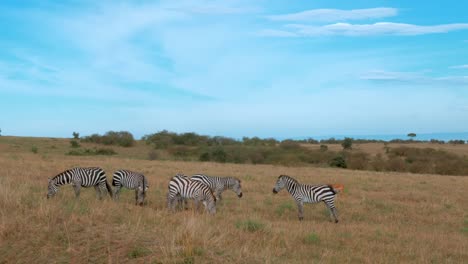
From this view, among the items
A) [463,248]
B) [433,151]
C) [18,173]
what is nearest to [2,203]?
[463,248]

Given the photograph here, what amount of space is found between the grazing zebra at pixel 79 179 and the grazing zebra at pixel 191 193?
2733 millimetres

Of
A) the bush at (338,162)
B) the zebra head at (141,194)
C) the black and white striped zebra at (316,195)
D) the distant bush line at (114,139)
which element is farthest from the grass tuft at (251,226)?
the distant bush line at (114,139)

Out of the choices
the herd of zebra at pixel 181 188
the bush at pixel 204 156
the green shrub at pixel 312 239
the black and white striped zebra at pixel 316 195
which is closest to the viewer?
the green shrub at pixel 312 239

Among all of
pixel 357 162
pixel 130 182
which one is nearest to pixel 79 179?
pixel 130 182

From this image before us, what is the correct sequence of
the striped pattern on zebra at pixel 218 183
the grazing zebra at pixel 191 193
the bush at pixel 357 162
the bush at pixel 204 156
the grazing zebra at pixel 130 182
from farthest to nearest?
the bush at pixel 204 156, the bush at pixel 357 162, the striped pattern on zebra at pixel 218 183, the grazing zebra at pixel 130 182, the grazing zebra at pixel 191 193

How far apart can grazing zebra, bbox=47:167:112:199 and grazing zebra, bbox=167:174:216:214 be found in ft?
8.97

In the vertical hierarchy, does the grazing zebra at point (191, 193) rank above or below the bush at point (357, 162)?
below

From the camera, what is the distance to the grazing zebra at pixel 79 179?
1377cm

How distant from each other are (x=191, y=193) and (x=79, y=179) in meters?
3.71

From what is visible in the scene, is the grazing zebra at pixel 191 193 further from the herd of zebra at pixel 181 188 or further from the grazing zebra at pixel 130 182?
the grazing zebra at pixel 130 182

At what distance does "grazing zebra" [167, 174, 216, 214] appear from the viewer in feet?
42.8

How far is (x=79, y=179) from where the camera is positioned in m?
14.2

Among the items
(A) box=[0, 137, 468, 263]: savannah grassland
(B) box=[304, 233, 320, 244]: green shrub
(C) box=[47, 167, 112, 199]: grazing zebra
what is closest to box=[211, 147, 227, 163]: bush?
(A) box=[0, 137, 468, 263]: savannah grassland

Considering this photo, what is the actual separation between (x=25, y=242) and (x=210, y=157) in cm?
4343
